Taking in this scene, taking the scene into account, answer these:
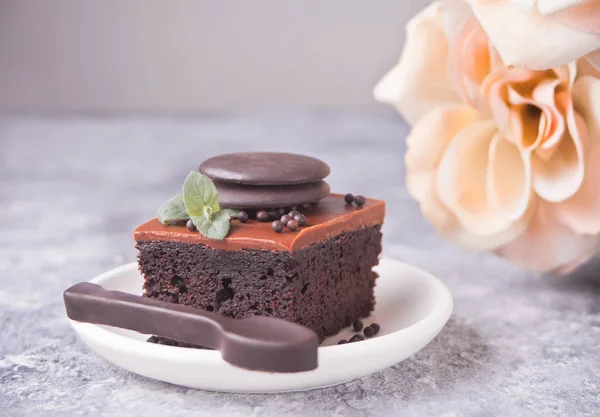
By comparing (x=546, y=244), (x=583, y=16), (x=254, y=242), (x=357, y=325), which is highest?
(x=583, y=16)

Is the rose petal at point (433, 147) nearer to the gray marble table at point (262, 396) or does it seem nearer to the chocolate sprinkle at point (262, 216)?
the gray marble table at point (262, 396)

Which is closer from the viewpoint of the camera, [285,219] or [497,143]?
[285,219]

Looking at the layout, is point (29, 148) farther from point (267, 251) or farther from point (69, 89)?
point (267, 251)

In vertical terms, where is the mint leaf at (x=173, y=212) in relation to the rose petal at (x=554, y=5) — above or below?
below

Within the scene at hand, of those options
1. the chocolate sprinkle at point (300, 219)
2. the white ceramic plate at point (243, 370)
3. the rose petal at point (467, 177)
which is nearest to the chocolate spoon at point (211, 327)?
the white ceramic plate at point (243, 370)

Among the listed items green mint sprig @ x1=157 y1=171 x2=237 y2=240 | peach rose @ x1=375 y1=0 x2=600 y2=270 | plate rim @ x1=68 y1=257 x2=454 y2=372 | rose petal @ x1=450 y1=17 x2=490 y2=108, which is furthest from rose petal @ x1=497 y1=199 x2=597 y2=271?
green mint sprig @ x1=157 y1=171 x2=237 y2=240

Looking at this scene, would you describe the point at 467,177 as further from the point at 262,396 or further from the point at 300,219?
the point at 262,396

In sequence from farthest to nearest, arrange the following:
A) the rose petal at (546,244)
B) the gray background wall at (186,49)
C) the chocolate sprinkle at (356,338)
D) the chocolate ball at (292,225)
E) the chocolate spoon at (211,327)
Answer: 1. the gray background wall at (186,49)
2. the rose petal at (546,244)
3. the chocolate sprinkle at (356,338)
4. the chocolate ball at (292,225)
5. the chocolate spoon at (211,327)

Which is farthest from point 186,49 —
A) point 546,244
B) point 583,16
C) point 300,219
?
point 583,16
